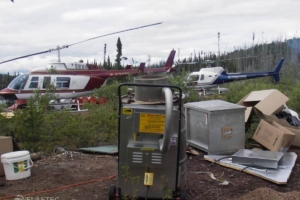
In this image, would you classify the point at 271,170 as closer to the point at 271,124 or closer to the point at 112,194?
the point at 271,124

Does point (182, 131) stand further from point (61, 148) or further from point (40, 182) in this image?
point (61, 148)

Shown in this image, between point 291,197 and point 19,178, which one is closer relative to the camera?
point 291,197

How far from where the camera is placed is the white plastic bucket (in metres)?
5.11

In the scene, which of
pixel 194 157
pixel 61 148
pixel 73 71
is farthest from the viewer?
pixel 73 71

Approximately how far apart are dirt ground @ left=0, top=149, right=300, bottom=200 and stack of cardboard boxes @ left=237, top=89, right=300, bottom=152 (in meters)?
0.47

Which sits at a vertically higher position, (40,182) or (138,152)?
(138,152)

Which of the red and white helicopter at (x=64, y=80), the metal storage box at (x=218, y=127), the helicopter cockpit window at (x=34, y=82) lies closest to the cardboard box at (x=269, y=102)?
the metal storage box at (x=218, y=127)

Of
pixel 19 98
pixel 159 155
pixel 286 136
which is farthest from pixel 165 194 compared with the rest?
pixel 19 98

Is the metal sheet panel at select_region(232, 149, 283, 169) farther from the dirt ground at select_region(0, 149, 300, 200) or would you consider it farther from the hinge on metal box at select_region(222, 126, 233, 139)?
the hinge on metal box at select_region(222, 126, 233, 139)

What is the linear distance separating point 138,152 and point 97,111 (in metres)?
4.98

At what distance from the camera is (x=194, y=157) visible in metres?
6.34

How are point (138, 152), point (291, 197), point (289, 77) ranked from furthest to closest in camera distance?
1. point (289, 77)
2. point (291, 197)
3. point (138, 152)

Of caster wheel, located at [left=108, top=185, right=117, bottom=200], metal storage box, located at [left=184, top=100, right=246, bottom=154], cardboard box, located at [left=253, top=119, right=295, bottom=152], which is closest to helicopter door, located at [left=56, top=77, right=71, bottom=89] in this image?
metal storage box, located at [left=184, top=100, right=246, bottom=154]

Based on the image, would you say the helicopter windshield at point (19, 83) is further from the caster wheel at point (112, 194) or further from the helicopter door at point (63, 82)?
the caster wheel at point (112, 194)
